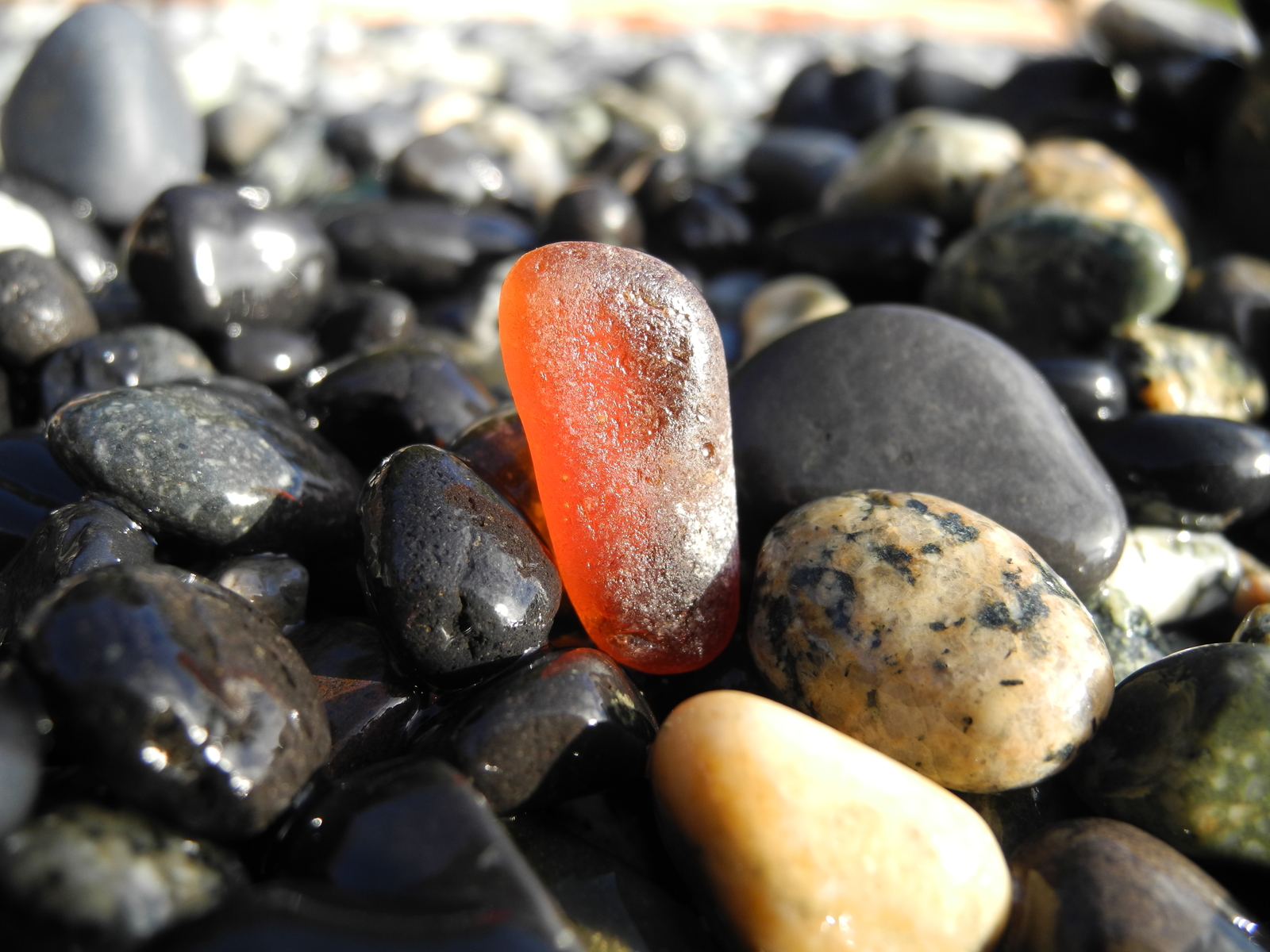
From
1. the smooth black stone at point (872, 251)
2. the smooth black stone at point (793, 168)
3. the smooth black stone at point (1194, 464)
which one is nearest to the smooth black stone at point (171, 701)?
the smooth black stone at point (1194, 464)

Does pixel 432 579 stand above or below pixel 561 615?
above

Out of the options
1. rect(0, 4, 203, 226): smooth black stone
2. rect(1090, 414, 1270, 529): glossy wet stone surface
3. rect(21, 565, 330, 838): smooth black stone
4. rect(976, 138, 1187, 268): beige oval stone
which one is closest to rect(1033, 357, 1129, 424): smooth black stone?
rect(1090, 414, 1270, 529): glossy wet stone surface

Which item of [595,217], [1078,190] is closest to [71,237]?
[595,217]

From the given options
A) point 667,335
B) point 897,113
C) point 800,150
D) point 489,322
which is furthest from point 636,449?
point 897,113

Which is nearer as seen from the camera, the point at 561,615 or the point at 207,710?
the point at 207,710

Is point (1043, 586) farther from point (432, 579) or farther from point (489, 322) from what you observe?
point (489, 322)

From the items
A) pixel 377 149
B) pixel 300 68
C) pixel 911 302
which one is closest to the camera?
pixel 911 302

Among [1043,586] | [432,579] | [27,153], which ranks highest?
[27,153]
